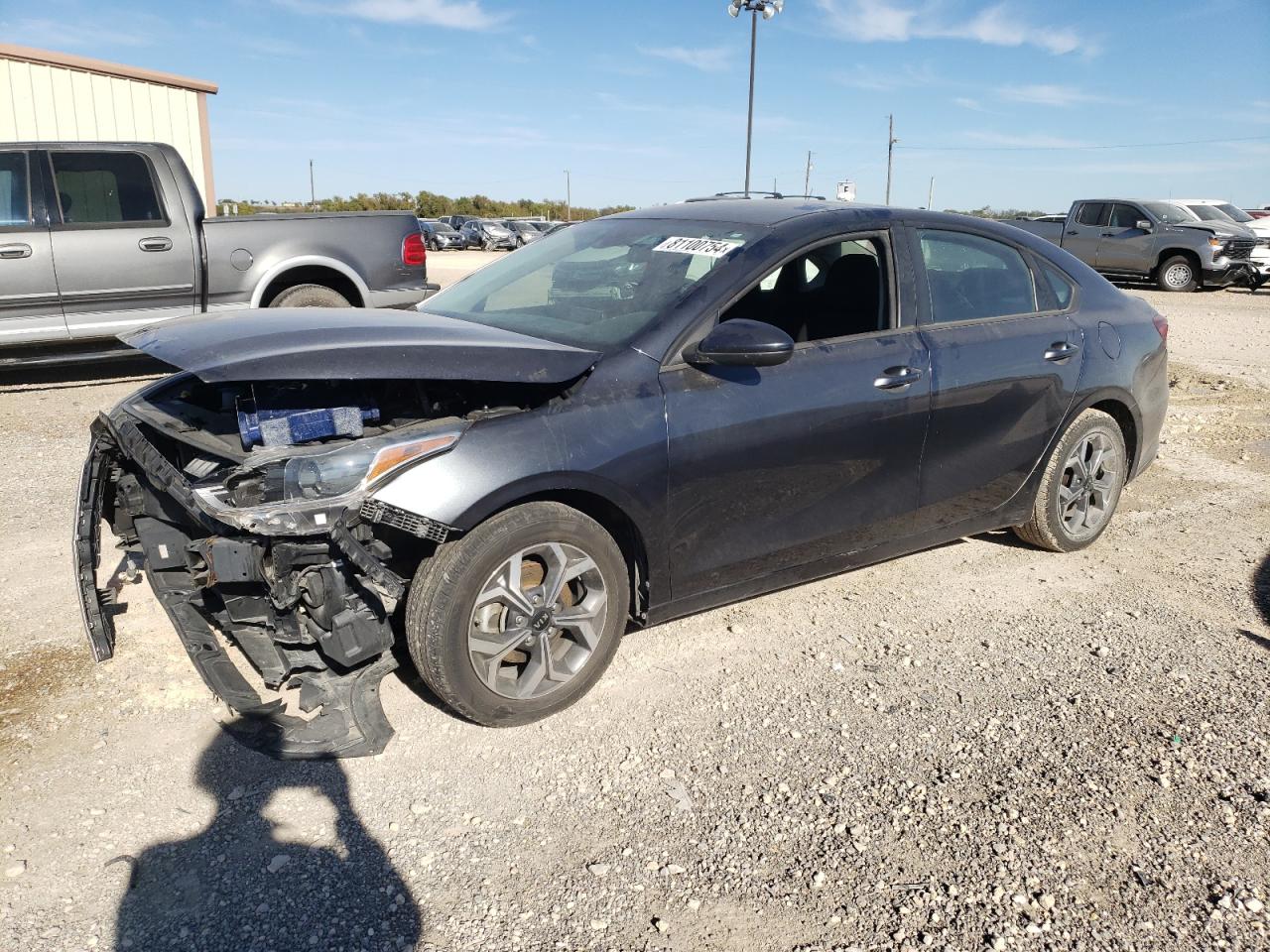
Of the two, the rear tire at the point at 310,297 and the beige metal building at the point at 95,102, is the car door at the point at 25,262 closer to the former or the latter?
the rear tire at the point at 310,297

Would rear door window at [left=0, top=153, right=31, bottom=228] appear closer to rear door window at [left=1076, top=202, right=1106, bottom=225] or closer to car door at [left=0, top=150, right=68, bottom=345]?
car door at [left=0, top=150, right=68, bottom=345]

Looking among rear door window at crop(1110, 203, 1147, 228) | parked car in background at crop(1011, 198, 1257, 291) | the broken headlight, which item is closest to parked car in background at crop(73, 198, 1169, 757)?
the broken headlight

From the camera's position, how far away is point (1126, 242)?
21.3 meters

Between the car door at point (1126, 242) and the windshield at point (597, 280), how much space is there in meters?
20.0

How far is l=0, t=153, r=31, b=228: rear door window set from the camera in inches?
306

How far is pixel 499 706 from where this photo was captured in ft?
10.5

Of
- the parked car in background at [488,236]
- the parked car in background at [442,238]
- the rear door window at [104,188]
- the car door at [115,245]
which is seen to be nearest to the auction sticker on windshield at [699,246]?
the car door at [115,245]

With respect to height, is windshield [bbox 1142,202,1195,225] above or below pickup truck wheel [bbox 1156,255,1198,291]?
Answer: above

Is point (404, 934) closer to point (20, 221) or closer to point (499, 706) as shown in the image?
point (499, 706)

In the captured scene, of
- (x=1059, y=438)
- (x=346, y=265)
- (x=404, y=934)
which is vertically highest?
Answer: (x=346, y=265)

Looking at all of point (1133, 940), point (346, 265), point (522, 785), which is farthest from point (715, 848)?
point (346, 265)

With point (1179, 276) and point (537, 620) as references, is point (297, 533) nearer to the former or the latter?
point (537, 620)

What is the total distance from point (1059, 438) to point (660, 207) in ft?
7.18

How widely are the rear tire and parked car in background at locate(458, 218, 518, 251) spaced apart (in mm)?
36603
